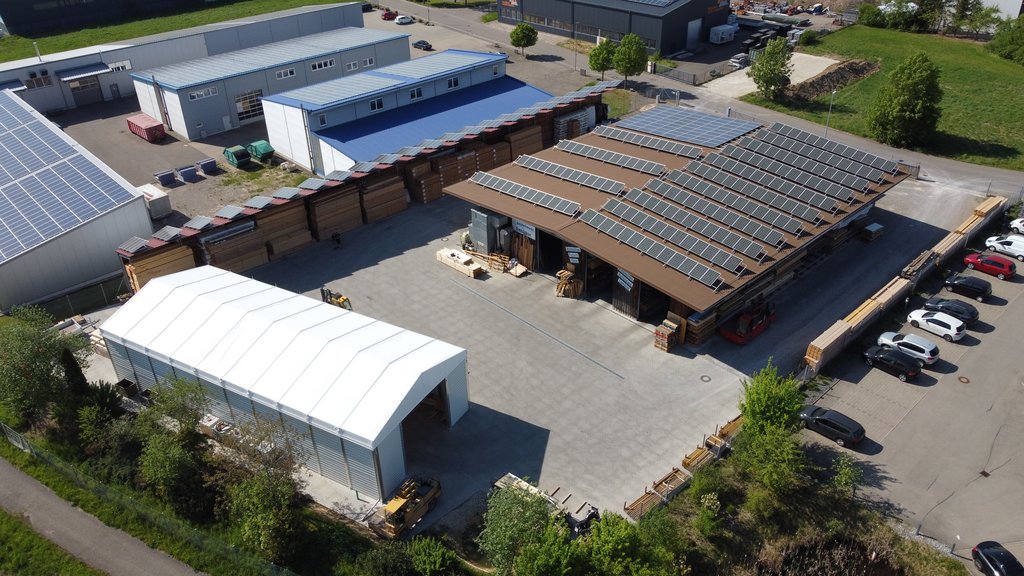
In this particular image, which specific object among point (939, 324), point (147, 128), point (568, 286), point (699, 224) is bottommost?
point (939, 324)

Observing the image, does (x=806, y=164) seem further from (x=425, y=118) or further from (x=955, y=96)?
(x=955, y=96)

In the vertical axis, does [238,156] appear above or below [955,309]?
above

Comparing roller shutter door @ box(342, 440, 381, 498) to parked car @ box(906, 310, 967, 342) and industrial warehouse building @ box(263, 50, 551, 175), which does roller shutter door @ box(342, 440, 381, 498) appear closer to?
industrial warehouse building @ box(263, 50, 551, 175)

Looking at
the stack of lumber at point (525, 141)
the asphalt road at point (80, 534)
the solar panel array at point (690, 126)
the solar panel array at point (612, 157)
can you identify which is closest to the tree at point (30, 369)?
the asphalt road at point (80, 534)

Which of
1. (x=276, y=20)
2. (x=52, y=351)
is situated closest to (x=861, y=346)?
(x=52, y=351)

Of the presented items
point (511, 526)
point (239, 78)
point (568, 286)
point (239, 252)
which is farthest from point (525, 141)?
point (511, 526)

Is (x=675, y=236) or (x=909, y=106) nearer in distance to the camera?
(x=675, y=236)
